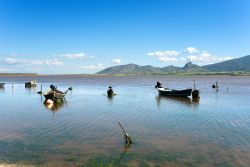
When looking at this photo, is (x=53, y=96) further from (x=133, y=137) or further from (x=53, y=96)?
(x=133, y=137)

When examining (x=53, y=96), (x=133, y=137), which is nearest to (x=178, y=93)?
(x=53, y=96)

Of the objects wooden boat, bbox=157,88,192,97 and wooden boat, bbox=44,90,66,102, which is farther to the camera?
wooden boat, bbox=157,88,192,97

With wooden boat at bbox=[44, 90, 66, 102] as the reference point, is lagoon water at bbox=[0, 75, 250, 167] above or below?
below

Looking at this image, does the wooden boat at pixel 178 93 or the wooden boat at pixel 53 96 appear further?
the wooden boat at pixel 178 93

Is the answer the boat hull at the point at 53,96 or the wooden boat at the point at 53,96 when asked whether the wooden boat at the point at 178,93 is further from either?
the boat hull at the point at 53,96

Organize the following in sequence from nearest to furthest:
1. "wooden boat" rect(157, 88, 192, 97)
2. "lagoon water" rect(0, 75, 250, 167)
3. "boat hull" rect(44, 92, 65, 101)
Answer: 1. "lagoon water" rect(0, 75, 250, 167)
2. "boat hull" rect(44, 92, 65, 101)
3. "wooden boat" rect(157, 88, 192, 97)

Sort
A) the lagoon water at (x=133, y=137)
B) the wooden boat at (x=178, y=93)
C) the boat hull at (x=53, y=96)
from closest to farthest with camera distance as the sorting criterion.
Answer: the lagoon water at (x=133, y=137) < the boat hull at (x=53, y=96) < the wooden boat at (x=178, y=93)

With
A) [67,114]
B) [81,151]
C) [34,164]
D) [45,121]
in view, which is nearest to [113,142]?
[81,151]

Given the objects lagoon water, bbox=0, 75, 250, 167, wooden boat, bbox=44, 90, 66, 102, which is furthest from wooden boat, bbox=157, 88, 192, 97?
lagoon water, bbox=0, 75, 250, 167

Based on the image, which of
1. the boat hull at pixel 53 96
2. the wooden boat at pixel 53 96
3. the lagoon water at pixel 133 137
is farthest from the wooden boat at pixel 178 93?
the lagoon water at pixel 133 137

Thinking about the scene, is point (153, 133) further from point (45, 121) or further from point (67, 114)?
point (67, 114)

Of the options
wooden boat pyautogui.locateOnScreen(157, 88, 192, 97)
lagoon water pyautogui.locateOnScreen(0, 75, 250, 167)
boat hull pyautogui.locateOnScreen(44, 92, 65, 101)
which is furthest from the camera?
wooden boat pyautogui.locateOnScreen(157, 88, 192, 97)

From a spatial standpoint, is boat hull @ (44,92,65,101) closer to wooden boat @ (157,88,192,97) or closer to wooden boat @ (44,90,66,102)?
wooden boat @ (44,90,66,102)

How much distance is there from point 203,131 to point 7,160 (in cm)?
1280
